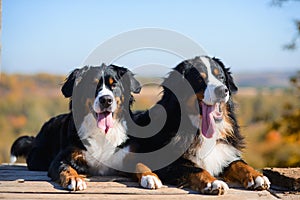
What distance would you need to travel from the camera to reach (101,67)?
441 centimetres

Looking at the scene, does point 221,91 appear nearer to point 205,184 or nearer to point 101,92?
point 205,184

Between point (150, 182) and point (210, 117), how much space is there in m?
0.90

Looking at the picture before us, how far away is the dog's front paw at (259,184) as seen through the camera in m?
3.86

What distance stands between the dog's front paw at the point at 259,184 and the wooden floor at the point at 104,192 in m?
0.06

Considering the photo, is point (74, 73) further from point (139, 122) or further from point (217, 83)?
point (217, 83)

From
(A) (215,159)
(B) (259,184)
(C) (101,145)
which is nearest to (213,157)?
(A) (215,159)

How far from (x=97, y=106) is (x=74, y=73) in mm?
524

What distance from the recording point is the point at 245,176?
13.2 feet

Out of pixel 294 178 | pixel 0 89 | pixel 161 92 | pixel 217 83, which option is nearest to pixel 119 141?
pixel 161 92

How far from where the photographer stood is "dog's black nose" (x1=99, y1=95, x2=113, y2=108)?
4.10 metres

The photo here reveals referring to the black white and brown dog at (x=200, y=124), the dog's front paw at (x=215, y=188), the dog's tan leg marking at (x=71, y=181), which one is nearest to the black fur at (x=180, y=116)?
the black white and brown dog at (x=200, y=124)

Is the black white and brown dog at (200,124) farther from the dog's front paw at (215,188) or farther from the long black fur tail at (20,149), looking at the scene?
the long black fur tail at (20,149)

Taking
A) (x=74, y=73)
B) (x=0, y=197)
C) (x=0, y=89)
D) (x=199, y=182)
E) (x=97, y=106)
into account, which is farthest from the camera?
(x=0, y=89)

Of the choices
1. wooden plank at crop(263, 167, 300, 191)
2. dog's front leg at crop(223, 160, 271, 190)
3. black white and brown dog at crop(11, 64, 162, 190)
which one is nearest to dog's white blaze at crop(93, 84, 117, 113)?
black white and brown dog at crop(11, 64, 162, 190)
